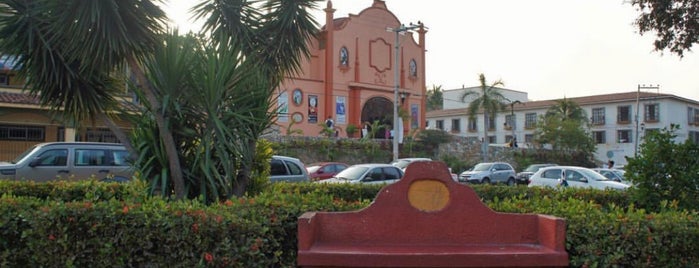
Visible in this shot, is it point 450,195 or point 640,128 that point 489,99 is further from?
point 450,195

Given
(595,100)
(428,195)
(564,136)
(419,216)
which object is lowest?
(419,216)

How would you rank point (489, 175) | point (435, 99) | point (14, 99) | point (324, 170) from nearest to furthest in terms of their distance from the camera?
point (324, 170) → point (14, 99) → point (489, 175) → point (435, 99)

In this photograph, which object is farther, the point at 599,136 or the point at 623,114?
the point at 599,136

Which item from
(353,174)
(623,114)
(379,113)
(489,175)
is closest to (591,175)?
(353,174)

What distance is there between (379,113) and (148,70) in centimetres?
3557

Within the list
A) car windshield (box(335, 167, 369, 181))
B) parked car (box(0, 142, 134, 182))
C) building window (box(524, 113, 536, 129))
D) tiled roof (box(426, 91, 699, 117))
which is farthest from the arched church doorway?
parked car (box(0, 142, 134, 182))

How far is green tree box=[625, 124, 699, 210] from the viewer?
21.0 feet

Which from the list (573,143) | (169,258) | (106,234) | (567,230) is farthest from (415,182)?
(573,143)

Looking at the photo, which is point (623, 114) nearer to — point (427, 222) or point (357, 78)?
point (357, 78)

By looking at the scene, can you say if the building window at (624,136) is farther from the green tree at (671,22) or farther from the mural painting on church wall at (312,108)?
the green tree at (671,22)

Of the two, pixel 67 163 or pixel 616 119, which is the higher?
pixel 616 119

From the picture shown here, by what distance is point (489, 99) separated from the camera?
1556 inches

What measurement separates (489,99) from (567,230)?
35.7 meters

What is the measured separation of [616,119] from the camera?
5644 cm
